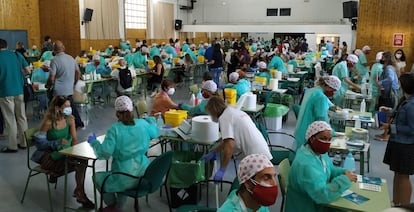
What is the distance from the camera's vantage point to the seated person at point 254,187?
1870 millimetres

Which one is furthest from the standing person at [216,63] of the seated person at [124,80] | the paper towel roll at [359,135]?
the paper towel roll at [359,135]

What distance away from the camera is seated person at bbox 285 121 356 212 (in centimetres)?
249

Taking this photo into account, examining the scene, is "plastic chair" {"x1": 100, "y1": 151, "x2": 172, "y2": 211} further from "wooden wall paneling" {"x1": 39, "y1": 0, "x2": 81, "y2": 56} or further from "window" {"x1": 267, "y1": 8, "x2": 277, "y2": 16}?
"window" {"x1": 267, "y1": 8, "x2": 277, "y2": 16}

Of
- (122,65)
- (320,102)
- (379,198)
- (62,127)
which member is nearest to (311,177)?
(379,198)

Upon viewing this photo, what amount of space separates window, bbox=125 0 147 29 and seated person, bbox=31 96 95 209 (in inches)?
608

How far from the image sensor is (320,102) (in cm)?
390

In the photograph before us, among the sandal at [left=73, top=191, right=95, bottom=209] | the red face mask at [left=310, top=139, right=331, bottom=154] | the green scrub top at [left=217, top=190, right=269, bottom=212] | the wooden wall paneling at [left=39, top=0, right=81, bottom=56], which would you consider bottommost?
the sandal at [left=73, top=191, right=95, bottom=209]

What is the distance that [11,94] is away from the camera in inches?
A: 213

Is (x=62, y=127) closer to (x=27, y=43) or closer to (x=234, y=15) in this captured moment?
(x=27, y=43)

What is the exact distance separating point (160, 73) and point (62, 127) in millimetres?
5725

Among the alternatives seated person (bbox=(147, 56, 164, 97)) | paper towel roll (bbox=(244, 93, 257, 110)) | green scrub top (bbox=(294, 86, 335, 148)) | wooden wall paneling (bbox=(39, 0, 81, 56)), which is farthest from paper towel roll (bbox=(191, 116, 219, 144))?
wooden wall paneling (bbox=(39, 0, 81, 56))

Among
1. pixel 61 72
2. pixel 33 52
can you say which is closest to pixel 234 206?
pixel 61 72

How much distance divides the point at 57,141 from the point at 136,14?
647 inches

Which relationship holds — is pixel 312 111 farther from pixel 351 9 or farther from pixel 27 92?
pixel 351 9
